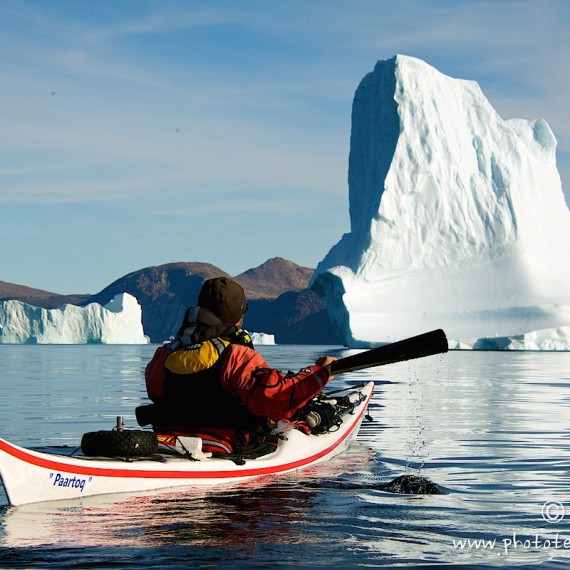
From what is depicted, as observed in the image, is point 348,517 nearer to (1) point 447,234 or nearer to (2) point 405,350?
(2) point 405,350

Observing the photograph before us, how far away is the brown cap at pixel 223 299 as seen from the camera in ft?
19.7

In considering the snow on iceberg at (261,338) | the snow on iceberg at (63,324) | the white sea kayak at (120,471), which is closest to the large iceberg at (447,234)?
the white sea kayak at (120,471)

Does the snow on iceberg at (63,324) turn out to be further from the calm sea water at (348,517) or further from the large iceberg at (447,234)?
the calm sea water at (348,517)

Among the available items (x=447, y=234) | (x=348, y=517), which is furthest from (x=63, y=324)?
(x=348, y=517)

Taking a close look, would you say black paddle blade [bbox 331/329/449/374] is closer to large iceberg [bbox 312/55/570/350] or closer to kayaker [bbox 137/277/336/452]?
kayaker [bbox 137/277/336/452]

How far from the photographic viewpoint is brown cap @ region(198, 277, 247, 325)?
599 cm

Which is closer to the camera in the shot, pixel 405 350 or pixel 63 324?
pixel 405 350

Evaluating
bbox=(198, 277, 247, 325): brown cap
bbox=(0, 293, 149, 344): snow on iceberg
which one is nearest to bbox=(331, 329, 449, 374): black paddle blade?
bbox=(198, 277, 247, 325): brown cap

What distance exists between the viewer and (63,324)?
75.6 metres

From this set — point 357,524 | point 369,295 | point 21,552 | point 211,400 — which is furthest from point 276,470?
point 369,295

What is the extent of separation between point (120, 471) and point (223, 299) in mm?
1250

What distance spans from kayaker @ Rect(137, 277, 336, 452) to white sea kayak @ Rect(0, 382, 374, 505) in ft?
0.87

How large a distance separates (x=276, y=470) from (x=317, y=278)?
3781 centimetres

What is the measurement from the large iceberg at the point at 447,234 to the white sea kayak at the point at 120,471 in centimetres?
3427
